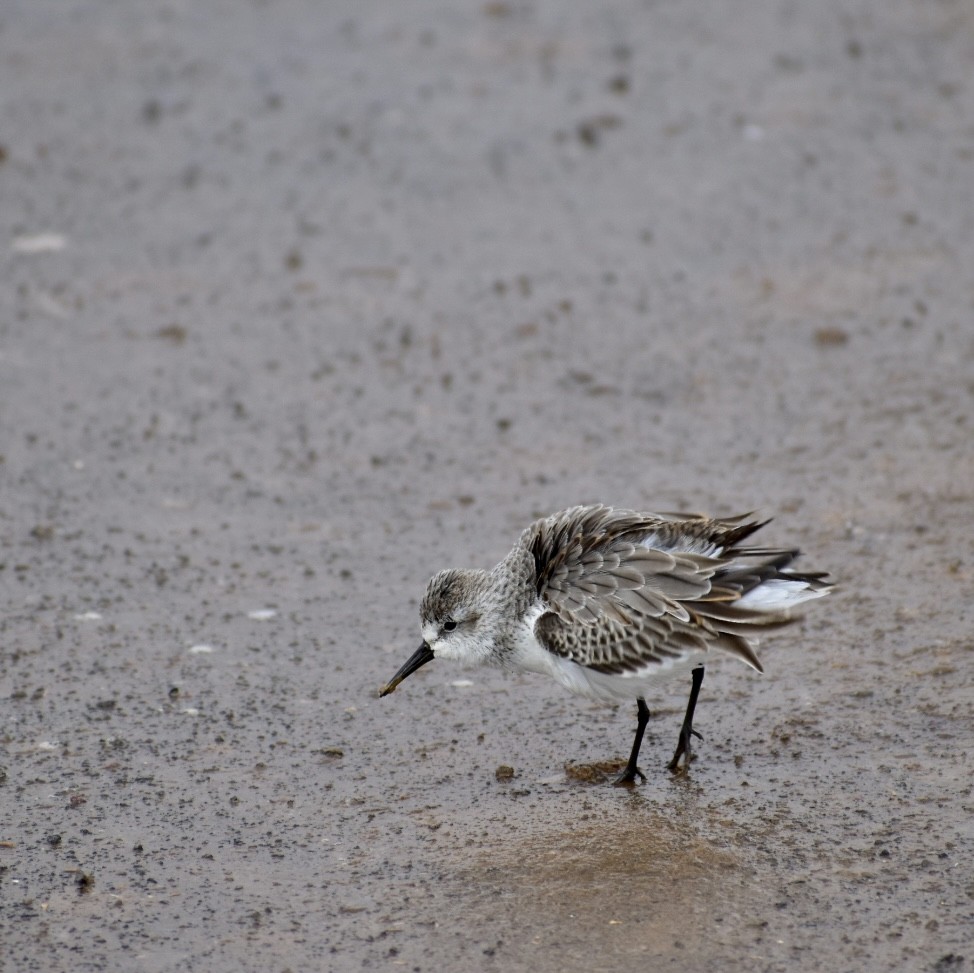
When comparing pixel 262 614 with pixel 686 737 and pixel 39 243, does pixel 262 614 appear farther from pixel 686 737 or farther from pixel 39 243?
pixel 39 243

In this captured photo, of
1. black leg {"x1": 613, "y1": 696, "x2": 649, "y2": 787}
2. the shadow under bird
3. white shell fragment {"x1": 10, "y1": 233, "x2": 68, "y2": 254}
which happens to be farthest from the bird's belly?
white shell fragment {"x1": 10, "y1": 233, "x2": 68, "y2": 254}

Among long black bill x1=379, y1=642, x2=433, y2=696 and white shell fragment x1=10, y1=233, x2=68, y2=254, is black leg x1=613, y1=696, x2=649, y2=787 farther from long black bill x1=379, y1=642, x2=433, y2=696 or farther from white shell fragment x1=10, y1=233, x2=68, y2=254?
white shell fragment x1=10, y1=233, x2=68, y2=254

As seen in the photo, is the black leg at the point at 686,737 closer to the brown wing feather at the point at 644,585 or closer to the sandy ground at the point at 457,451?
the sandy ground at the point at 457,451

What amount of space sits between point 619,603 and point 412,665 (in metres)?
1.04

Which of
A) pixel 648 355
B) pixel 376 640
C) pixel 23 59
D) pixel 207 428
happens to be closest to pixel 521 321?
pixel 648 355

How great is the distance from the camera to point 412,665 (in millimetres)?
6398

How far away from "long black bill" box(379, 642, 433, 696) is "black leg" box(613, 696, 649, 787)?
0.98 meters

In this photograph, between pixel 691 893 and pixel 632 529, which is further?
pixel 632 529

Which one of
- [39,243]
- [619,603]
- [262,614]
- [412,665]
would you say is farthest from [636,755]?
[39,243]

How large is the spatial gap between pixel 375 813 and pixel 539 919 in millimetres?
972

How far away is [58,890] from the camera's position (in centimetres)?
539

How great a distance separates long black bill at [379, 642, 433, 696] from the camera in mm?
6395

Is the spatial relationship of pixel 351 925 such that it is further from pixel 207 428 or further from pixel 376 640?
pixel 207 428

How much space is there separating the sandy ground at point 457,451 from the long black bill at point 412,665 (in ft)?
0.82
